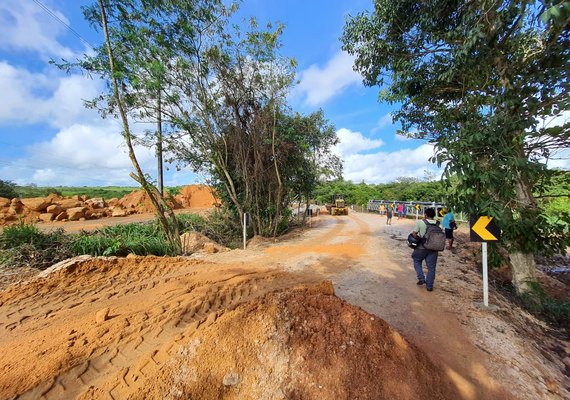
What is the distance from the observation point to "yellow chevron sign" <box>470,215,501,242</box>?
173 inches

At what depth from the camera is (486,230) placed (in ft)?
14.6

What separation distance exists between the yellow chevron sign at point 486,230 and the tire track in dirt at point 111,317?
3.42m

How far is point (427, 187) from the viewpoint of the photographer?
1385 inches

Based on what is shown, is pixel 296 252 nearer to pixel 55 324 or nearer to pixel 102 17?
pixel 55 324

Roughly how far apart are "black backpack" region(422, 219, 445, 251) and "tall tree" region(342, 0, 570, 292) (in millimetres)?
668

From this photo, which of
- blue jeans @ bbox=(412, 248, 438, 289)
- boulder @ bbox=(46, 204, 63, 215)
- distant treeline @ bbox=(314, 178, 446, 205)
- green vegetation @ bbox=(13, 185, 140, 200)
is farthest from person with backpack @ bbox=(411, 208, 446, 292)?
green vegetation @ bbox=(13, 185, 140, 200)

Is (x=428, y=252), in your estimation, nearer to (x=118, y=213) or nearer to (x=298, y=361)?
(x=298, y=361)

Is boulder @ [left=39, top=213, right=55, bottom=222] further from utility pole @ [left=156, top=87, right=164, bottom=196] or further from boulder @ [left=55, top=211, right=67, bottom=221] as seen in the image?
utility pole @ [left=156, top=87, right=164, bottom=196]

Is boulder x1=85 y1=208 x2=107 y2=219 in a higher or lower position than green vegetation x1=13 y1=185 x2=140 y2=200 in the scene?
lower

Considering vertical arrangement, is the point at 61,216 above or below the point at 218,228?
above

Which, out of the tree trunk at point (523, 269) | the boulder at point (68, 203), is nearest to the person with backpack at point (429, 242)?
the tree trunk at point (523, 269)

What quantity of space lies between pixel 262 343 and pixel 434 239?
12.4 feet

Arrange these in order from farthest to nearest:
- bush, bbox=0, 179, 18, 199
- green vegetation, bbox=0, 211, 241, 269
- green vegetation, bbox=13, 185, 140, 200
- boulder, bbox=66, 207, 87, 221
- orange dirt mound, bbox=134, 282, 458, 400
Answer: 1. green vegetation, bbox=13, 185, 140, 200
2. bush, bbox=0, 179, 18, 199
3. boulder, bbox=66, 207, 87, 221
4. green vegetation, bbox=0, 211, 241, 269
5. orange dirt mound, bbox=134, 282, 458, 400

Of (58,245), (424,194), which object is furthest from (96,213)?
(424,194)
